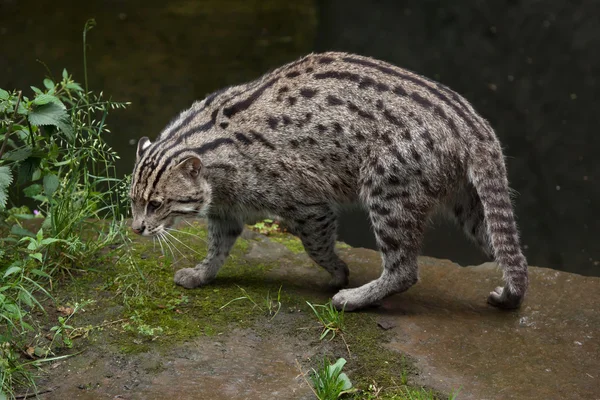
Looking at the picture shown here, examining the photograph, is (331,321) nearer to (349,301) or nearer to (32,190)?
(349,301)

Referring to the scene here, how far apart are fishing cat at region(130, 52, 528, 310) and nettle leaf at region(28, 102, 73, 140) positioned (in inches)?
22.9

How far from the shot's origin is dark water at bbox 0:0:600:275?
8.73 m

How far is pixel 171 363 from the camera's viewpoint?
4.93 m

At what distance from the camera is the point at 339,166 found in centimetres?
568

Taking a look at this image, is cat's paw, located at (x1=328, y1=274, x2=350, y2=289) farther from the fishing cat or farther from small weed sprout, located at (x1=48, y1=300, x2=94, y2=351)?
small weed sprout, located at (x1=48, y1=300, x2=94, y2=351)

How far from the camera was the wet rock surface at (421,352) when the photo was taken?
15.6 ft

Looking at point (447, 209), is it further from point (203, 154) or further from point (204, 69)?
point (204, 69)

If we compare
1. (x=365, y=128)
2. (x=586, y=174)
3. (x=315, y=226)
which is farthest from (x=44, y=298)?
(x=586, y=174)

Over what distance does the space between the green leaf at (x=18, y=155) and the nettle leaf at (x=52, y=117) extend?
34 centimetres

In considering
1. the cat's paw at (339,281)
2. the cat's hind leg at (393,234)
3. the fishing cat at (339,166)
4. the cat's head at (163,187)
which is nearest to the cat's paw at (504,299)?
the fishing cat at (339,166)

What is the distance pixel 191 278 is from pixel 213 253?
9.3 inches

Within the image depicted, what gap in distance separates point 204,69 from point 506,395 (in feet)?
25.3

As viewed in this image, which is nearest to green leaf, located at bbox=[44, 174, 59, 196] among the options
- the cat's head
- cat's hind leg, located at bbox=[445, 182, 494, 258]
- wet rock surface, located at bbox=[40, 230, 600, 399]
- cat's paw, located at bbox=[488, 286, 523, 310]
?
the cat's head

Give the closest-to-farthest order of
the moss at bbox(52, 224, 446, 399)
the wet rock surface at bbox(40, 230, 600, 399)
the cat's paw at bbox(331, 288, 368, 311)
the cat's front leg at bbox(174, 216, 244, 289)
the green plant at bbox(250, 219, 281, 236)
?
1. the wet rock surface at bbox(40, 230, 600, 399)
2. the moss at bbox(52, 224, 446, 399)
3. the cat's paw at bbox(331, 288, 368, 311)
4. the cat's front leg at bbox(174, 216, 244, 289)
5. the green plant at bbox(250, 219, 281, 236)
